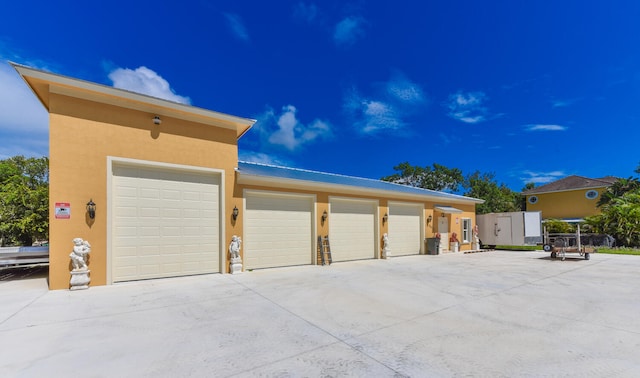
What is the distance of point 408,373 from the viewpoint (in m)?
2.87

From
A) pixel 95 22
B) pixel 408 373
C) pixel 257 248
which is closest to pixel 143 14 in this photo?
pixel 95 22

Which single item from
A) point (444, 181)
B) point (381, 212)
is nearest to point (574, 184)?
point (444, 181)

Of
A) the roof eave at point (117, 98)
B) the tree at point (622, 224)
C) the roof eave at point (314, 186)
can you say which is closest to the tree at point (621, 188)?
the tree at point (622, 224)

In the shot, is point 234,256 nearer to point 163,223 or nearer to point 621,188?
point 163,223

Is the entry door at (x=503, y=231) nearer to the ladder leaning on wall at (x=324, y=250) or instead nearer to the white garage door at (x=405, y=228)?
the white garage door at (x=405, y=228)

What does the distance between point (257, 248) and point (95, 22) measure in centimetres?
882

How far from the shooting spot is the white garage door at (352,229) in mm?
11820

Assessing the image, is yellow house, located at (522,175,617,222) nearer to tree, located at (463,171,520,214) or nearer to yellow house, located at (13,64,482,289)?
tree, located at (463,171,520,214)

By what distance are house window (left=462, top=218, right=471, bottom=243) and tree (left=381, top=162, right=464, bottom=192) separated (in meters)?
18.9

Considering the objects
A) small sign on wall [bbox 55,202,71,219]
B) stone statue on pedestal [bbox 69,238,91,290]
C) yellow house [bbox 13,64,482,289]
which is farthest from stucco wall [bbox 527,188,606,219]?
small sign on wall [bbox 55,202,71,219]

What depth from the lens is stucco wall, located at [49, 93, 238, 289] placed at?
21.8 feet

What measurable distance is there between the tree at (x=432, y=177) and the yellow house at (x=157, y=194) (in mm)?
27657

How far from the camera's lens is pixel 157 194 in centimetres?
792

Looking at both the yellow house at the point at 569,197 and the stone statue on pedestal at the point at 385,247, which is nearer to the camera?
the stone statue on pedestal at the point at 385,247
